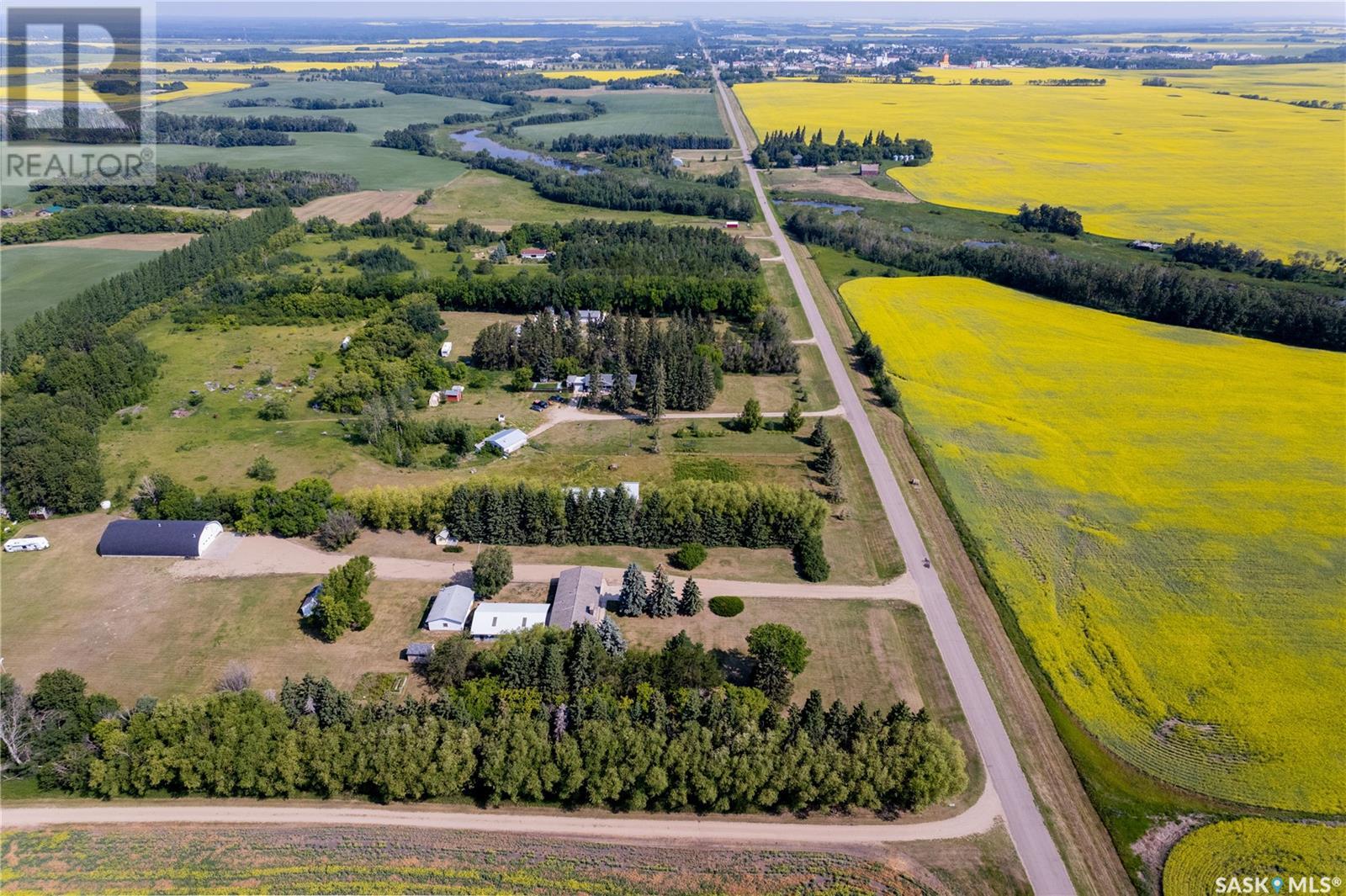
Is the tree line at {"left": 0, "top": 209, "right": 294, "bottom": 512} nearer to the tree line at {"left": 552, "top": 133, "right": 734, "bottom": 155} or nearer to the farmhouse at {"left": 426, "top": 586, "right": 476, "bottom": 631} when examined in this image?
the farmhouse at {"left": 426, "top": 586, "right": 476, "bottom": 631}

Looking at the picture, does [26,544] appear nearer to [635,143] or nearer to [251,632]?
[251,632]

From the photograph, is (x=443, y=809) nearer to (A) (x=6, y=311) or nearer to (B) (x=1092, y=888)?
(B) (x=1092, y=888)

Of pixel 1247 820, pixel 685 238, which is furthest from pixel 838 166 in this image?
pixel 1247 820

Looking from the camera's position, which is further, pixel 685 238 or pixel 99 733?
pixel 685 238

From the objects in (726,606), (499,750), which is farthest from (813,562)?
(499,750)

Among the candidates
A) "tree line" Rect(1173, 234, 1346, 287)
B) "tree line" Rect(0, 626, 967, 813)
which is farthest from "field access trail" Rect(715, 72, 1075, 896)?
"tree line" Rect(1173, 234, 1346, 287)

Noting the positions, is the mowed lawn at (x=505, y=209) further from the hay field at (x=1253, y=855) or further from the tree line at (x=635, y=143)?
the hay field at (x=1253, y=855)
